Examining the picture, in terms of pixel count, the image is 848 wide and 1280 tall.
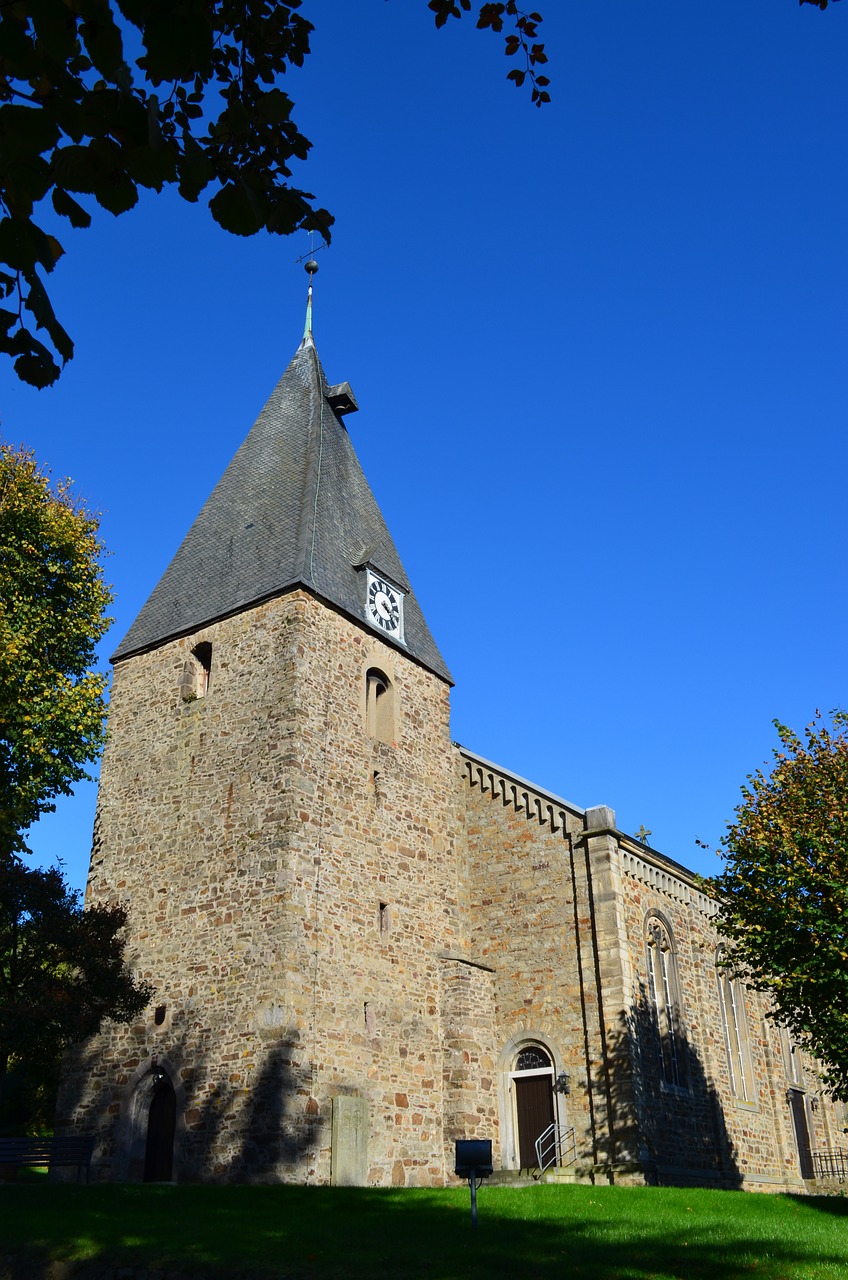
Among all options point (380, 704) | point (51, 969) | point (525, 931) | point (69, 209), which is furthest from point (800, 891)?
point (69, 209)

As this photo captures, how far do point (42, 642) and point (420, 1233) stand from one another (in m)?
15.5

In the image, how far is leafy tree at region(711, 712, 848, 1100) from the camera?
17562 mm

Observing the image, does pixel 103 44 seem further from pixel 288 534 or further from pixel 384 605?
pixel 384 605

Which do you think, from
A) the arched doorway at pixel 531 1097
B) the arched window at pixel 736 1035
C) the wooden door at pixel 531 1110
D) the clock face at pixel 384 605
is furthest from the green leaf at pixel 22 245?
the arched window at pixel 736 1035

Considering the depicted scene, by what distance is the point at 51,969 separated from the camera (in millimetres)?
21328

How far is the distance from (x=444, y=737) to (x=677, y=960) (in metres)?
8.01

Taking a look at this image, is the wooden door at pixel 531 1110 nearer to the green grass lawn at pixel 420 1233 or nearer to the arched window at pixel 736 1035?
the green grass lawn at pixel 420 1233

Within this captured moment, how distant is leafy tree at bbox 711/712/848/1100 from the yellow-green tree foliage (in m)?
13.6

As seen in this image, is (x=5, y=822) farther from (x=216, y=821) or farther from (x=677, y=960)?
(x=677, y=960)

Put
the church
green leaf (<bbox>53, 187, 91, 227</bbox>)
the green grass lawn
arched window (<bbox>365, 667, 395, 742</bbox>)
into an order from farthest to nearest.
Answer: arched window (<bbox>365, 667, 395, 742</bbox>), the church, the green grass lawn, green leaf (<bbox>53, 187, 91, 227</bbox>)

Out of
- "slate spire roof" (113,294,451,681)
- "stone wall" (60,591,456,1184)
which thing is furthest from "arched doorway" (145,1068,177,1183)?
"slate spire roof" (113,294,451,681)

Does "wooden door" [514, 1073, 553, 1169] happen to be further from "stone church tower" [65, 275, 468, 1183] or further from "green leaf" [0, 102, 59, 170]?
"green leaf" [0, 102, 59, 170]

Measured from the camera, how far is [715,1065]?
26.7m

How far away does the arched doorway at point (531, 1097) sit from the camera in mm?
23422
